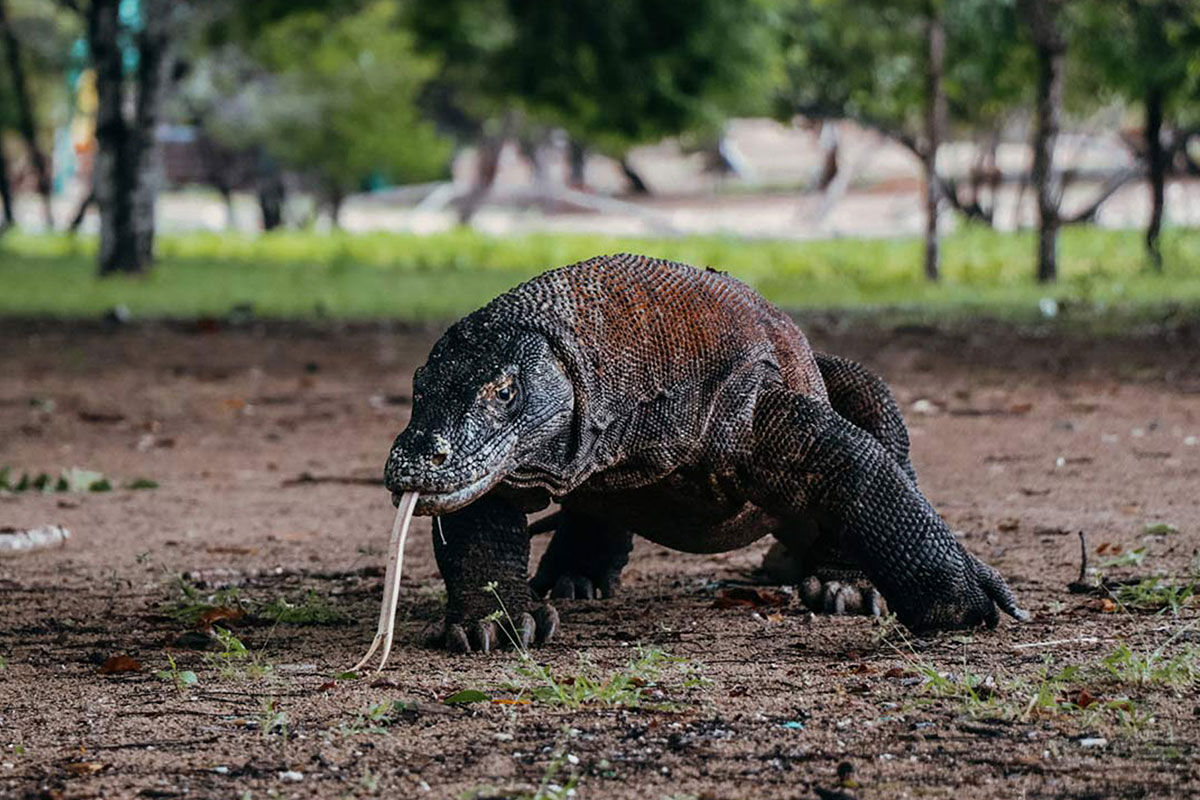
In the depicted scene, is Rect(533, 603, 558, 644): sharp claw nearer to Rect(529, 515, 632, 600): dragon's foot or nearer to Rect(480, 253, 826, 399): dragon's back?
Rect(480, 253, 826, 399): dragon's back

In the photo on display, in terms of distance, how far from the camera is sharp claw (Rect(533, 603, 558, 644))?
12.4 feet

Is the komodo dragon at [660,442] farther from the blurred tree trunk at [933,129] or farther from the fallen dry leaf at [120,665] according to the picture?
the blurred tree trunk at [933,129]

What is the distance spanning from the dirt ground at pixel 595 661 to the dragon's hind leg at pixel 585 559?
0.13 metres

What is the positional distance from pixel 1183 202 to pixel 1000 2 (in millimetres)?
16365

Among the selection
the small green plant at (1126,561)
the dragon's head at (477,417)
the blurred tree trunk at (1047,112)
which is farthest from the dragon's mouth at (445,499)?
the blurred tree trunk at (1047,112)

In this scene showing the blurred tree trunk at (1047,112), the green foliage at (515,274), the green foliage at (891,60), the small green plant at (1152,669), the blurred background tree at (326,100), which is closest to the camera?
the small green plant at (1152,669)

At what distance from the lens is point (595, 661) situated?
11.7 ft

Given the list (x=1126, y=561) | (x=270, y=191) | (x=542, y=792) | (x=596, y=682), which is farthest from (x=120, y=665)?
(x=270, y=191)

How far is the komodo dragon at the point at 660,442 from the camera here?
3.47 m

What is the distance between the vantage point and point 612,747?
9.37 feet

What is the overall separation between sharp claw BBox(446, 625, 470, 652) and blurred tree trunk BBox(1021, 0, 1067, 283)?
A: 11937 millimetres

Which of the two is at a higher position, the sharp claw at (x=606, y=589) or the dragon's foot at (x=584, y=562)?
the dragon's foot at (x=584, y=562)

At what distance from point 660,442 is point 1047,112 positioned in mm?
12194

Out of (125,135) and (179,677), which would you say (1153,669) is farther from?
(125,135)
